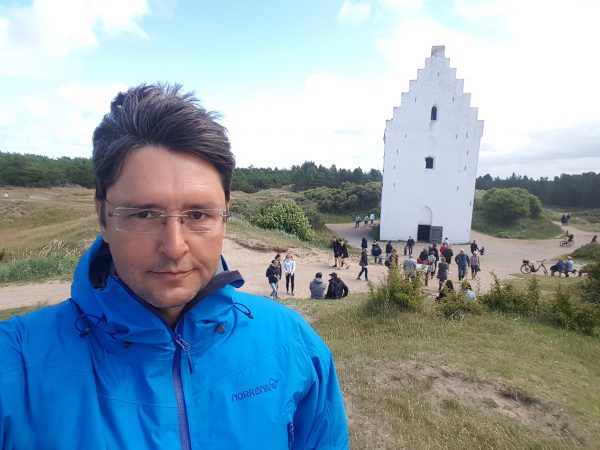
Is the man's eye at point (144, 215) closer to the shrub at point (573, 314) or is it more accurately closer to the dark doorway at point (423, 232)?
the shrub at point (573, 314)

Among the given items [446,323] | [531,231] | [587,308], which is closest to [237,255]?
[446,323]

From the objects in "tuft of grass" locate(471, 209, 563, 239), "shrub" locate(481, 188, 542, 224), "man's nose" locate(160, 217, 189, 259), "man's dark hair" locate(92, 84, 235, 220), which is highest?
"man's dark hair" locate(92, 84, 235, 220)

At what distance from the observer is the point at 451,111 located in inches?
1086

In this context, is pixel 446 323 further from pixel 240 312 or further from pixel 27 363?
pixel 27 363

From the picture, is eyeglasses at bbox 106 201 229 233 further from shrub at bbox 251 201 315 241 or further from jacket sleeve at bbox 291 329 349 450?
shrub at bbox 251 201 315 241

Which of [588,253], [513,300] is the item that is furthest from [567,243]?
[513,300]

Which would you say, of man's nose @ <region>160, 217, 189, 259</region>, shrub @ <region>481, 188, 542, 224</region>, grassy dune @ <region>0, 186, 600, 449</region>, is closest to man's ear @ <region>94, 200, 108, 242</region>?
man's nose @ <region>160, 217, 189, 259</region>

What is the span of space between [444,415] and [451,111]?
27.3 m

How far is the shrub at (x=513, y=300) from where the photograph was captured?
8914mm

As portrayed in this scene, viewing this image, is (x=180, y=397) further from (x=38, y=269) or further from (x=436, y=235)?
(x=436, y=235)

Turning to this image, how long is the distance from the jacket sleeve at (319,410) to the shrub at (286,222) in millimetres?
23848

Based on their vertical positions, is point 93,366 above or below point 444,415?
above

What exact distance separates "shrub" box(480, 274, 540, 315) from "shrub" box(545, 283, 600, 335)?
1.22 ft

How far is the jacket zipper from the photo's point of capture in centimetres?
124
